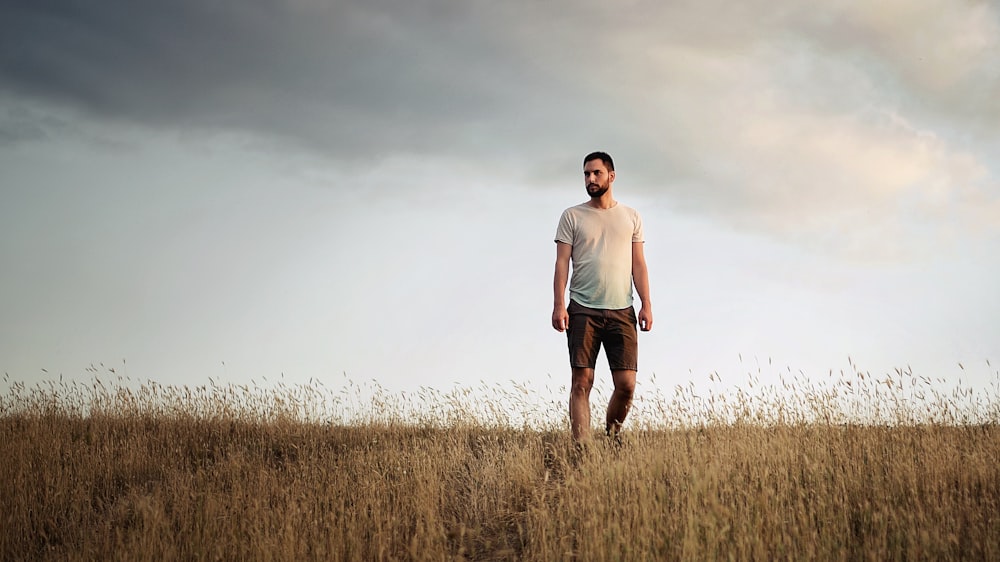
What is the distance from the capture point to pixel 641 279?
7496mm

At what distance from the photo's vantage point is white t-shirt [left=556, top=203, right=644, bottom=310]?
719cm

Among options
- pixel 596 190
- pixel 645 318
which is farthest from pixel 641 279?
pixel 596 190

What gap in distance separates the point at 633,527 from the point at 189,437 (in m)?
6.72

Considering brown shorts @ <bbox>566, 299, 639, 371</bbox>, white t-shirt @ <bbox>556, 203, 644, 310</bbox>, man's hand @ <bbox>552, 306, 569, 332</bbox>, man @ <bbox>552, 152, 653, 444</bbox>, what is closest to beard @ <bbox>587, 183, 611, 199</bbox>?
man @ <bbox>552, 152, 653, 444</bbox>

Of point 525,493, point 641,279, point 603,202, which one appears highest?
point 603,202

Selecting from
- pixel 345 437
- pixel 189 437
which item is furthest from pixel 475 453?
pixel 189 437

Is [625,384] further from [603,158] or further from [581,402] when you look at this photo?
[603,158]

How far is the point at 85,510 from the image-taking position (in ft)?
25.7

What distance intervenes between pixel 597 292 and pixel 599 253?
0.37 meters

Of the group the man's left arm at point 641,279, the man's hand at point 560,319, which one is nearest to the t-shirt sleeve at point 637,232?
the man's left arm at point 641,279

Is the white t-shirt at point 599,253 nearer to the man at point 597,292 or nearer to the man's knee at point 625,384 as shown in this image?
the man at point 597,292

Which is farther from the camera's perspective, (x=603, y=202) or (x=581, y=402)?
(x=603, y=202)

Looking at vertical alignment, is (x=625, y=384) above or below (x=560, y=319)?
below

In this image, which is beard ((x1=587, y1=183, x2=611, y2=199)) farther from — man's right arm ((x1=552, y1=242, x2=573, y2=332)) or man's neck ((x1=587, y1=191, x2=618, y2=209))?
man's right arm ((x1=552, y1=242, x2=573, y2=332))
